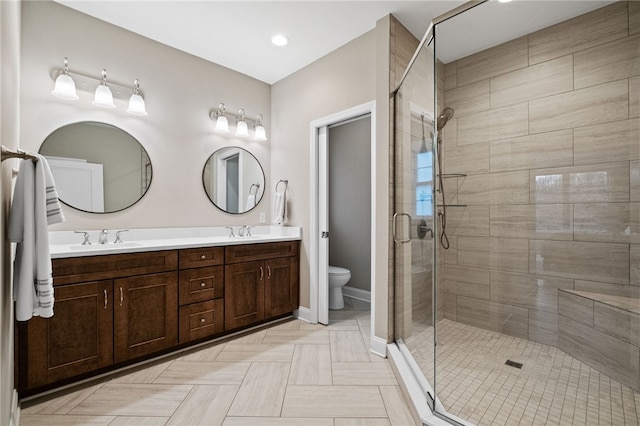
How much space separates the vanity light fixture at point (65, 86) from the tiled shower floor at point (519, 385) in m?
3.03

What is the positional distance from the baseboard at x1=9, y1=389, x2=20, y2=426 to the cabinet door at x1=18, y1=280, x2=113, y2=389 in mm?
92

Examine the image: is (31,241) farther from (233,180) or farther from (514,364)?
(514,364)

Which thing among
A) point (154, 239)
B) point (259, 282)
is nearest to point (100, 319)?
point (154, 239)

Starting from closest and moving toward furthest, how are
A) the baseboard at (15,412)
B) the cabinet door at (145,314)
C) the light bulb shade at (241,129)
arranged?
1. the baseboard at (15,412)
2. the cabinet door at (145,314)
3. the light bulb shade at (241,129)

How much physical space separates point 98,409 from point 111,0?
8.86 feet

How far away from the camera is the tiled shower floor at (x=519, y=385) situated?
5.28 ft

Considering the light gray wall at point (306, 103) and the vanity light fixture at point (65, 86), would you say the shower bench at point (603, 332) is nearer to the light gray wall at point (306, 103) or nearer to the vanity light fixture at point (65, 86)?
the light gray wall at point (306, 103)

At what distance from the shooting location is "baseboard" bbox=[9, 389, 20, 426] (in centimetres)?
148

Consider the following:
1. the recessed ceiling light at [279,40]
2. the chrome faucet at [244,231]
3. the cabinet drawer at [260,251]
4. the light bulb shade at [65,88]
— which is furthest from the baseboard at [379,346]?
the light bulb shade at [65,88]

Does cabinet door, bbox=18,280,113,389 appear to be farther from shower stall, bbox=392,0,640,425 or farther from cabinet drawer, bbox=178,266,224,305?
shower stall, bbox=392,0,640,425

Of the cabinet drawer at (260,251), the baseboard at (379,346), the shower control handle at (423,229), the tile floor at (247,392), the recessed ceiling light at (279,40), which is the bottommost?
the tile floor at (247,392)

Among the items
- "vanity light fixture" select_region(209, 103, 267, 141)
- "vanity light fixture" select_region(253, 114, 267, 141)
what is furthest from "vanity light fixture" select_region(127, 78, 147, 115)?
"vanity light fixture" select_region(253, 114, 267, 141)

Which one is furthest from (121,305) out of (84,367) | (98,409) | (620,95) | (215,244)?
(620,95)

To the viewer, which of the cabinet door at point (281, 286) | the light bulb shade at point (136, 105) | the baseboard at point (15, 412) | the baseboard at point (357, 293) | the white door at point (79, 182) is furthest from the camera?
the baseboard at point (357, 293)
